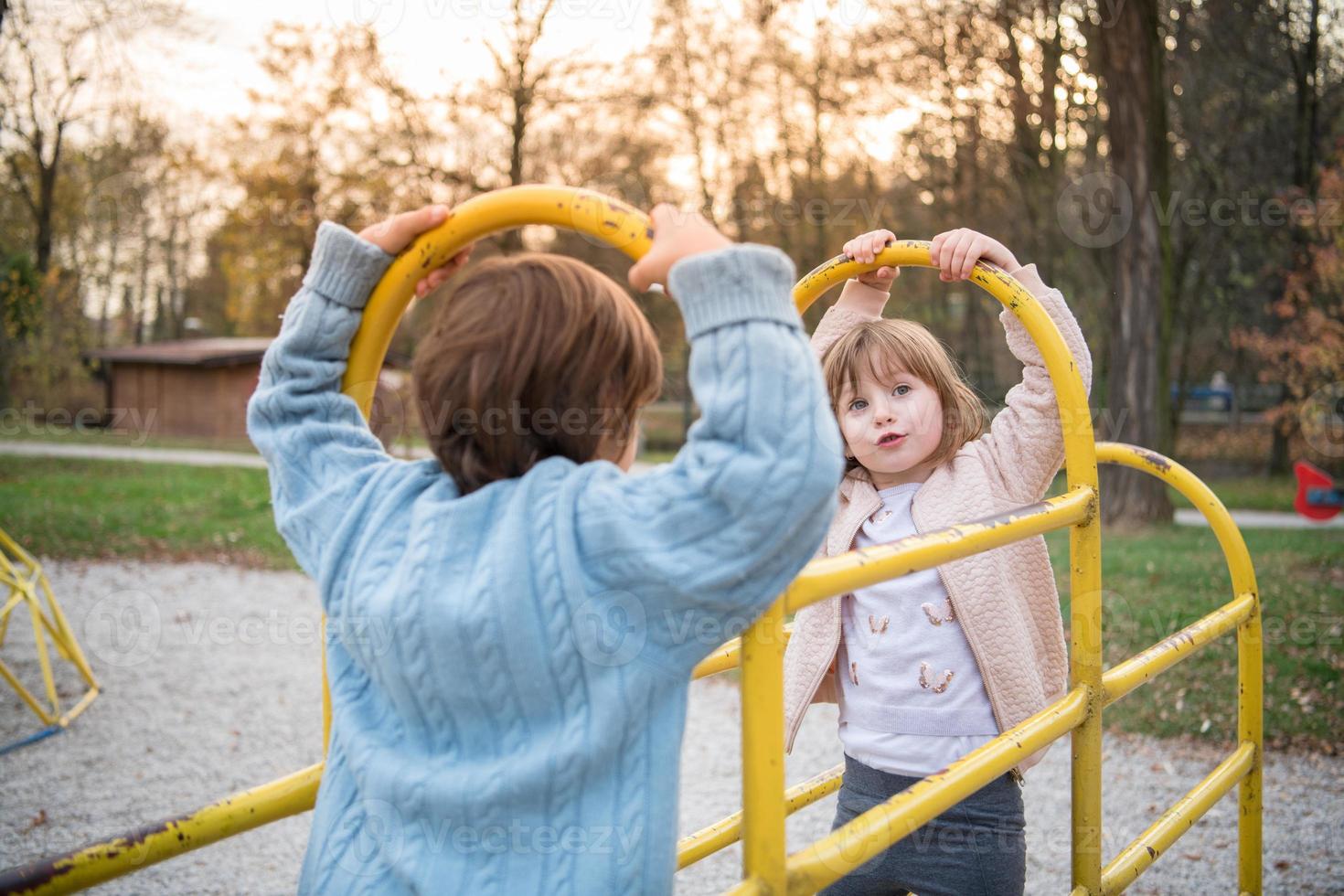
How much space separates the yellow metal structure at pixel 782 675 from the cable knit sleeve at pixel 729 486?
0.44 ft

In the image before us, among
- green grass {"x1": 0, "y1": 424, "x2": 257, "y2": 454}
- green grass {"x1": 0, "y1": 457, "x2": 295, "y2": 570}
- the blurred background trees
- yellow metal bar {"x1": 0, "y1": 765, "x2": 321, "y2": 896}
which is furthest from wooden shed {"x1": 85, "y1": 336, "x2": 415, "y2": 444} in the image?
yellow metal bar {"x1": 0, "y1": 765, "x2": 321, "y2": 896}

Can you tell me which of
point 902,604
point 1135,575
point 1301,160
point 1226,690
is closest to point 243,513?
point 1135,575

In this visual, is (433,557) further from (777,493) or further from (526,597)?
(777,493)

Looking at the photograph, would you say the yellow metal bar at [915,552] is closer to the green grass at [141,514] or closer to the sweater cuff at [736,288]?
the sweater cuff at [736,288]

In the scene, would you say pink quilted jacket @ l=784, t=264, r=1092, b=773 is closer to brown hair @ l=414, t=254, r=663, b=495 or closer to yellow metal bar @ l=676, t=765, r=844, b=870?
yellow metal bar @ l=676, t=765, r=844, b=870

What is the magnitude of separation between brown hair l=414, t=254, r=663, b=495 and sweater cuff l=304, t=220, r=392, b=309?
19cm

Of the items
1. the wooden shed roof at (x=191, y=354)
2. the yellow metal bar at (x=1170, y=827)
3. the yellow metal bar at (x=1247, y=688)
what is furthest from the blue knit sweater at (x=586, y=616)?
the wooden shed roof at (x=191, y=354)

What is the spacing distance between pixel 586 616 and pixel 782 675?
0.84ft

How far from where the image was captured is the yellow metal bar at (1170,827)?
1.83m

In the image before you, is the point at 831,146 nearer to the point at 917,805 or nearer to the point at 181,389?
the point at 917,805

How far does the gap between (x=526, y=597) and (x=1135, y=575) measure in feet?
22.8

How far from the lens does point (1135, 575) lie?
22.9 feet

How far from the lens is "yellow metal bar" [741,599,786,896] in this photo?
110 cm

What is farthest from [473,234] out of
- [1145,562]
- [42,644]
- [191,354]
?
[191,354]
